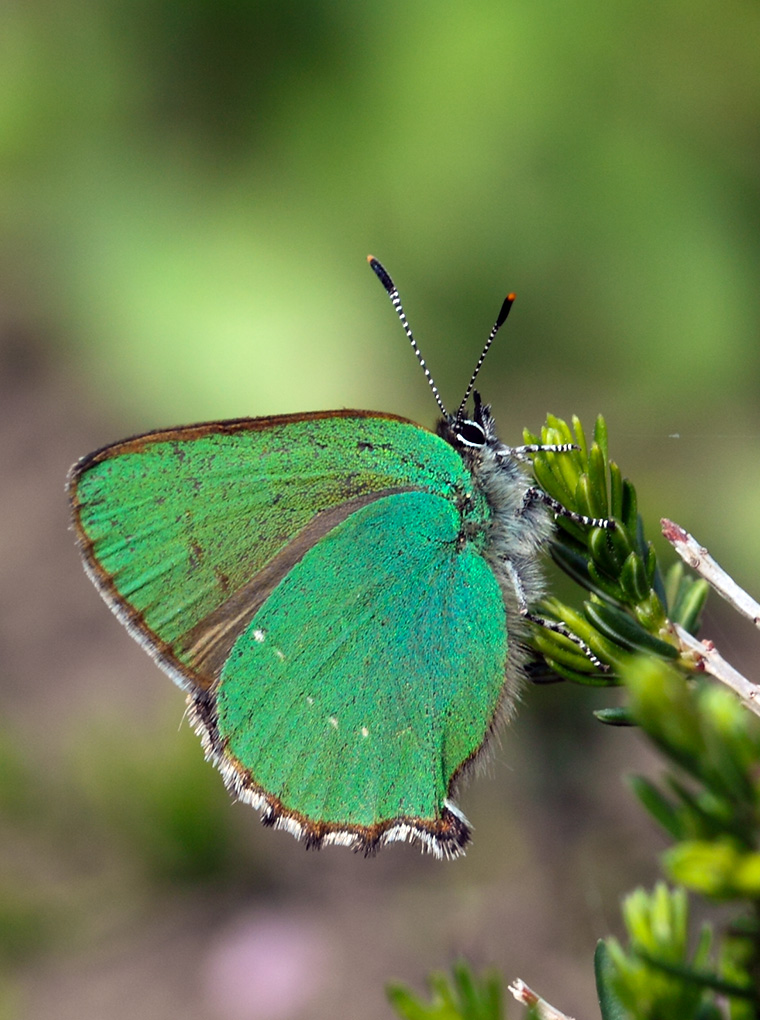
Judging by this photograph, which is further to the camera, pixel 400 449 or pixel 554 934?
pixel 554 934

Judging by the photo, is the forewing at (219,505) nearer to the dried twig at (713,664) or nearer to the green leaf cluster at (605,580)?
the green leaf cluster at (605,580)

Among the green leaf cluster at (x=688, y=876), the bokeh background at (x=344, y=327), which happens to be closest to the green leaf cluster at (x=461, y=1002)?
the green leaf cluster at (x=688, y=876)

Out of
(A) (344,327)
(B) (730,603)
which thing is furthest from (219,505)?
(A) (344,327)

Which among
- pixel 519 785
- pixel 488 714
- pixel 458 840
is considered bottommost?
pixel 519 785

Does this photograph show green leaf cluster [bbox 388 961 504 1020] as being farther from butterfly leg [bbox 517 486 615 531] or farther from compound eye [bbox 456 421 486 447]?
compound eye [bbox 456 421 486 447]

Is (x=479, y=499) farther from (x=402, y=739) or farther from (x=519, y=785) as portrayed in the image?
(x=519, y=785)

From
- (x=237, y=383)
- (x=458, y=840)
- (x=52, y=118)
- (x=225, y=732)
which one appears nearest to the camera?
(x=458, y=840)

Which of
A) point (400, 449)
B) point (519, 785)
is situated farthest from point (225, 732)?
point (519, 785)

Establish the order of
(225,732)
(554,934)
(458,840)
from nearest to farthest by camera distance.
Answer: (458,840) → (225,732) → (554,934)

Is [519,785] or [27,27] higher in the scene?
[27,27]
